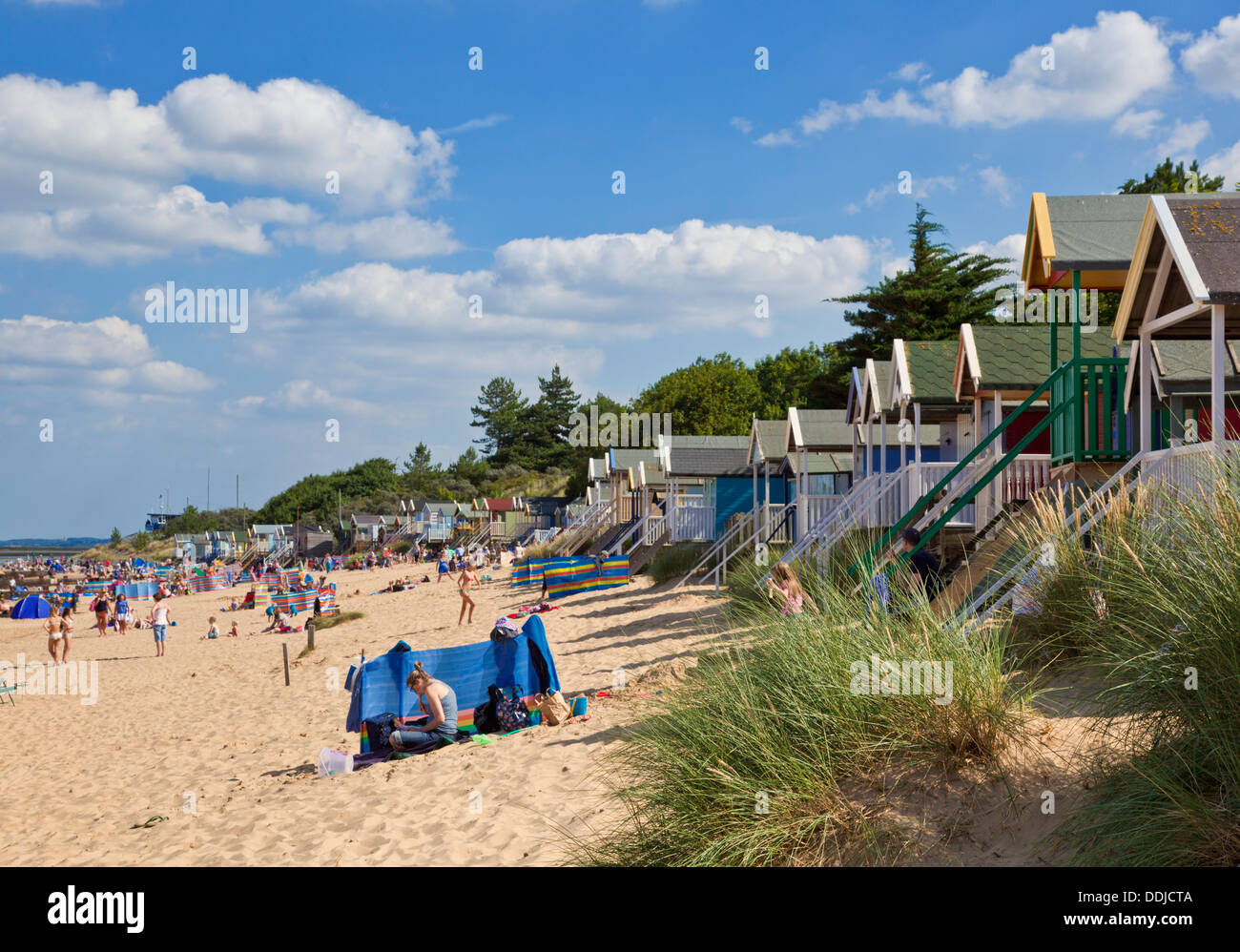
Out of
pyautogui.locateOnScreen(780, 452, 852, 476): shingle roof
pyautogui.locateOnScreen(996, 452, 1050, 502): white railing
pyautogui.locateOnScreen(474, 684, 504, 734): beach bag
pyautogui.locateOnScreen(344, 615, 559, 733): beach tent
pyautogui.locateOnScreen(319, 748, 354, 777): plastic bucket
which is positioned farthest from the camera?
pyautogui.locateOnScreen(780, 452, 852, 476): shingle roof

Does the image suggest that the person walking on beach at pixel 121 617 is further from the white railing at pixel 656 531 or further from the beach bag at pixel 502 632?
the beach bag at pixel 502 632

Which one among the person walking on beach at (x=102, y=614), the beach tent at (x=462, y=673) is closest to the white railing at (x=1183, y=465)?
the beach tent at (x=462, y=673)

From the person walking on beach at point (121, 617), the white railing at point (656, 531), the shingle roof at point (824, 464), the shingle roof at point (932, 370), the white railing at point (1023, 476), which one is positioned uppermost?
the shingle roof at point (932, 370)

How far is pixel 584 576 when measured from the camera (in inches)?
1121

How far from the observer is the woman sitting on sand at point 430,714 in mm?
10297

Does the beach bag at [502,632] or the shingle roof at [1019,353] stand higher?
the shingle roof at [1019,353]

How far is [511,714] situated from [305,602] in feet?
97.6

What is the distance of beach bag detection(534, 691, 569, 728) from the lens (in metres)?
10.2

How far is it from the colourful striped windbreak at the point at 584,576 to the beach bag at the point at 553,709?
17.7 m

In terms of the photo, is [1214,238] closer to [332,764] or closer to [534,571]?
[332,764]

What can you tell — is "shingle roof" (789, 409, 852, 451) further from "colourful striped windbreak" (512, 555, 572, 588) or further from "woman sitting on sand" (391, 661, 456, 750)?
"woman sitting on sand" (391, 661, 456, 750)

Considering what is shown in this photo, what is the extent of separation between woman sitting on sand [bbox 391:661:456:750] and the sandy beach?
42cm

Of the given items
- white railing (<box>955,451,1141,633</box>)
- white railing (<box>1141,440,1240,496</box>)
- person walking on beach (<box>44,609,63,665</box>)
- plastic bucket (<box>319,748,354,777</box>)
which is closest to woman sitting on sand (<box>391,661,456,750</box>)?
plastic bucket (<box>319,748,354,777</box>)
